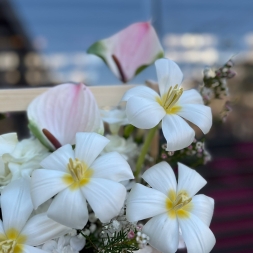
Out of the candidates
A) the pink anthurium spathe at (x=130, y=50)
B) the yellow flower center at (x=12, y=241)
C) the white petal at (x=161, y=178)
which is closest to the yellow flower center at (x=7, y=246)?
the yellow flower center at (x=12, y=241)

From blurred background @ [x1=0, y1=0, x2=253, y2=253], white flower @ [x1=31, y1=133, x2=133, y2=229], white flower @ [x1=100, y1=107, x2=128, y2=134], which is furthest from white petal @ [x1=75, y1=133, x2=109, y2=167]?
blurred background @ [x1=0, y1=0, x2=253, y2=253]

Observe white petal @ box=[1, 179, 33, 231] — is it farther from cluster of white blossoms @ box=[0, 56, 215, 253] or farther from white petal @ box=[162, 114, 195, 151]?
white petal @ box=[162, 114, 195, 151]

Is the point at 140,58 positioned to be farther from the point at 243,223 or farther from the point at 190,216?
the point at 243,223

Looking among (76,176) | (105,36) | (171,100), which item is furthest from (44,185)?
(105,36)

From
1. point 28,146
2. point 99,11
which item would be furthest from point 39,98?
point 99,11

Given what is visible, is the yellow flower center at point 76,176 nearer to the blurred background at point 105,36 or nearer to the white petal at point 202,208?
the white petal at point 202,208

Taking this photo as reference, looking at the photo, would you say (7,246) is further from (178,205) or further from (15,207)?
(178,205)
